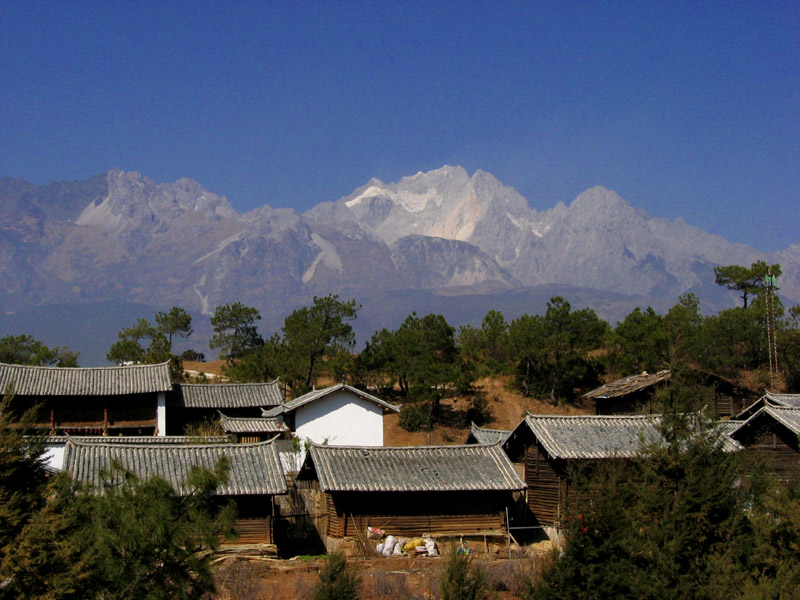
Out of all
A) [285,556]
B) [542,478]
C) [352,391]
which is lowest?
[285,556]

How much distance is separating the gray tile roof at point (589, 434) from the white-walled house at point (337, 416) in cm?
1523

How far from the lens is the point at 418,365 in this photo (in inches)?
1992

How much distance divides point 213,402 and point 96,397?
6579mm

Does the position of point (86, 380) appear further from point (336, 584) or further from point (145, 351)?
point (336, 584)

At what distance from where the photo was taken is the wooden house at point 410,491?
1045 inches

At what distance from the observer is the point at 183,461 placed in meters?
26.3

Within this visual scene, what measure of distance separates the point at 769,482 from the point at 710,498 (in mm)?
3156

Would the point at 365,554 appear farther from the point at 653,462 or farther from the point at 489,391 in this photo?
the point at 489,391

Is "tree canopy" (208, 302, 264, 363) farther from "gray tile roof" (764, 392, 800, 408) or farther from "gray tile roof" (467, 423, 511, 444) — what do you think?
"gray tile roof" (764, 392, 800, 408)

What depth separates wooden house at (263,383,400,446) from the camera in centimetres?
4291

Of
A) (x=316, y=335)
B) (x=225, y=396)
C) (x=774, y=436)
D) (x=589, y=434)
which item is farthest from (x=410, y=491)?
(x=316, y=335)

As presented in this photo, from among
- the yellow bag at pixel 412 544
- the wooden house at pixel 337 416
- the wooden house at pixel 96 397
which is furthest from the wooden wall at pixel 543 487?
the wooden house at pixel 96 397

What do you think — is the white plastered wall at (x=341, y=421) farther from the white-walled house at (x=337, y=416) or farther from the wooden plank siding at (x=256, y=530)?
the wooden plank siding at (x=256, y=530)

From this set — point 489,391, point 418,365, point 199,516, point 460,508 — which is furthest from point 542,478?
point 489,391
